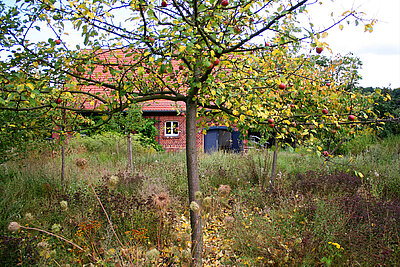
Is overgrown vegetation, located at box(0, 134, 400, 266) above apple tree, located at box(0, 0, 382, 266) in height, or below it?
below

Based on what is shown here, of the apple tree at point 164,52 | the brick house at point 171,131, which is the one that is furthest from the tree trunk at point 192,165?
the brick house at point 171,131

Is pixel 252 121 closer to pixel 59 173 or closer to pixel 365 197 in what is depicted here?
pixel 365 197

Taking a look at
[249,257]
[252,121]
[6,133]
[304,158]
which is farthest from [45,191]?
[304,158]

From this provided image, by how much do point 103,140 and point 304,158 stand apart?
7.01m

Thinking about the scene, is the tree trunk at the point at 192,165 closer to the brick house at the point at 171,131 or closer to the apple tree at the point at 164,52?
the apple tree at the point at 164,52

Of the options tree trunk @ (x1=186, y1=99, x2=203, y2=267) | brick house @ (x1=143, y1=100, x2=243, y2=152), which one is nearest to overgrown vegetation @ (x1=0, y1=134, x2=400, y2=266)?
tree trunk @ (x1=186, y1=99, x2=203, y2=267)

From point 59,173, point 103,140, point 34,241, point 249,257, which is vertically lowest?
point 249,257

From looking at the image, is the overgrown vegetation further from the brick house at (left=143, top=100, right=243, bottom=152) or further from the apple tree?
the brick house at (left=143, top=100, right=243, bottom=152)

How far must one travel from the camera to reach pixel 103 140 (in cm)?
1043

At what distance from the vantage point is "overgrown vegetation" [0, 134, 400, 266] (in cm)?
285

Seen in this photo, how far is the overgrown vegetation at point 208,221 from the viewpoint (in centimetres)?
285

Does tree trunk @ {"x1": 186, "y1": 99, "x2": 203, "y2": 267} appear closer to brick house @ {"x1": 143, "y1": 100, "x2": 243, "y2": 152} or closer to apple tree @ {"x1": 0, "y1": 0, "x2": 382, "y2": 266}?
apple tree @ {"x1": 0, "y1": 0, "x2": 382, "y2": 266}

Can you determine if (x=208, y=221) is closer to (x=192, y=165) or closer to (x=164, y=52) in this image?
(x=192, y=165)

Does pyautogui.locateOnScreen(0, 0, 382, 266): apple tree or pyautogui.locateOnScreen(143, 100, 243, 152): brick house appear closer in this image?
pyautogui.locateOnScreen(0, 0, 382, 266): apple tree
